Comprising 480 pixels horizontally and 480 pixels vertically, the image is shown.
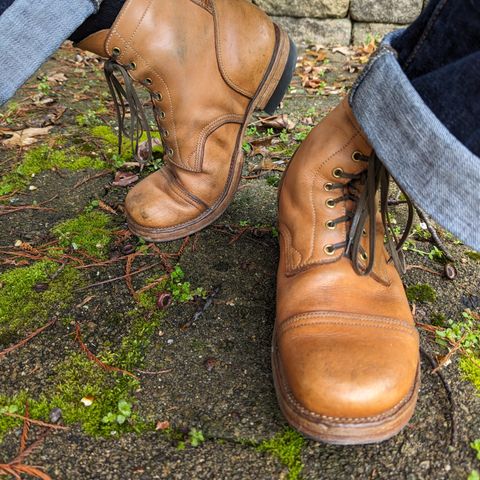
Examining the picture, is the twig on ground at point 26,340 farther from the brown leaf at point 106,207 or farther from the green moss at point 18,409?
the brown leaf at point 106,207

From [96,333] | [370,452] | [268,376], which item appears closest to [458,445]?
[370,452]

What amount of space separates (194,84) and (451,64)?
32.3 inches

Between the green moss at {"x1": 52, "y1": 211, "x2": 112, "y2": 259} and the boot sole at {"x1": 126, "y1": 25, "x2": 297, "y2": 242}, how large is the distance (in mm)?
111

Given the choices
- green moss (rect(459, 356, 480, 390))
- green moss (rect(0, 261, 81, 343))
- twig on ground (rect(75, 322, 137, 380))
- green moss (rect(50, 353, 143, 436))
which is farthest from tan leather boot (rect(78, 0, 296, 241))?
green moss (rect(459, 356, 480, 390))

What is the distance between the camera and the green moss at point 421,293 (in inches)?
55.6

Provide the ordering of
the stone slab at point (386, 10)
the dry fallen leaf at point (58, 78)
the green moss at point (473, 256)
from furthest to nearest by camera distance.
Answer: the stone slab at point (386, 10), the dry fallen leaf at point (58, 78), the green moss at point (473, 256)

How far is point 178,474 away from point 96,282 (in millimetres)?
670

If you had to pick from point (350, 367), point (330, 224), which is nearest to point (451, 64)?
point (330, 224)

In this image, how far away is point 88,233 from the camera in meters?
1.69

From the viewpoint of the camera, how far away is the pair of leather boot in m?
1.00

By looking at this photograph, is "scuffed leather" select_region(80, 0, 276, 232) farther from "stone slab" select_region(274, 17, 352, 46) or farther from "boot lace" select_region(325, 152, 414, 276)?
"stone slab" select_region(274, 17, 352, 46)

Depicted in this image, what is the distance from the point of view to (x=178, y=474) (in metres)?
1.01

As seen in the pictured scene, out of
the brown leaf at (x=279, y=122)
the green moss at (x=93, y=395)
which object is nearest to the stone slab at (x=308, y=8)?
the brown leaf at (x=279, y=122)

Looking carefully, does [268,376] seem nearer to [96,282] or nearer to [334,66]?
[96,282]
